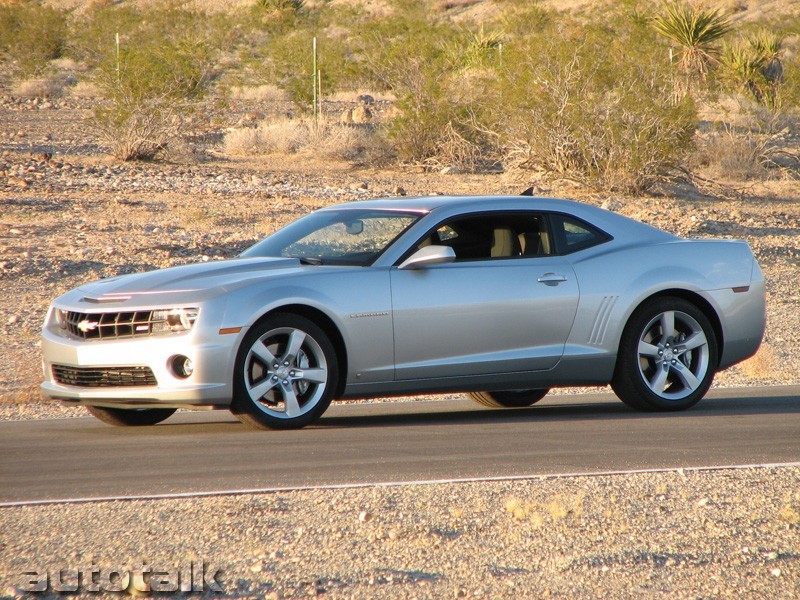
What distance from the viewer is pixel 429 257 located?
873 centimetres

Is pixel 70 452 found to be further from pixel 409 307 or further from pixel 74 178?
pixel 74 178

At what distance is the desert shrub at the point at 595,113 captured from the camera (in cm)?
2697

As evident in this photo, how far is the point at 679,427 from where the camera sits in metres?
9.12

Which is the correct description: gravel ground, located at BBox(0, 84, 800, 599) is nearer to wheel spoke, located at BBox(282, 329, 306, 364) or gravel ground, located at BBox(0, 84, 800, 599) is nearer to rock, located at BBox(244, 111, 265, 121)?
wheel spoke, located at BBox(282, 329, 306, 364)

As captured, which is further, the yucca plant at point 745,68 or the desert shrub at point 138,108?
the yucca plant at point 745,68

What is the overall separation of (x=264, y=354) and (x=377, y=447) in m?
0.94

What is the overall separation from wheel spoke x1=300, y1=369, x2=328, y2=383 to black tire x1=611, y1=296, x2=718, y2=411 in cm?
238

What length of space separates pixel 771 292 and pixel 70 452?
1295 cm

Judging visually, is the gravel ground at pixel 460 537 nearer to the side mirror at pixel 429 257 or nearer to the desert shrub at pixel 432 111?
the side mirror at pixel 429 257

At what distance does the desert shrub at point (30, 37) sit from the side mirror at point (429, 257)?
44153 millimetres

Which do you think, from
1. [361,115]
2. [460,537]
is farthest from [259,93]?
[460,537]

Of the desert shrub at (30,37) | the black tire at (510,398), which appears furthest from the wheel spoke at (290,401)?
the desert shrub at (30,37)

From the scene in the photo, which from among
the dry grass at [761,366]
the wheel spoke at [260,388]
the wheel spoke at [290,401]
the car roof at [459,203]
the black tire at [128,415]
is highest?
the car roof at [459,203]

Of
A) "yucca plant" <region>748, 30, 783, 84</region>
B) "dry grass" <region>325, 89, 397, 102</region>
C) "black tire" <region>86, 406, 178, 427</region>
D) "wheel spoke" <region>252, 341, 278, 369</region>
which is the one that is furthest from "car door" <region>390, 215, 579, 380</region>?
"dry grass" <region>325, 89, 397, 102</region>
